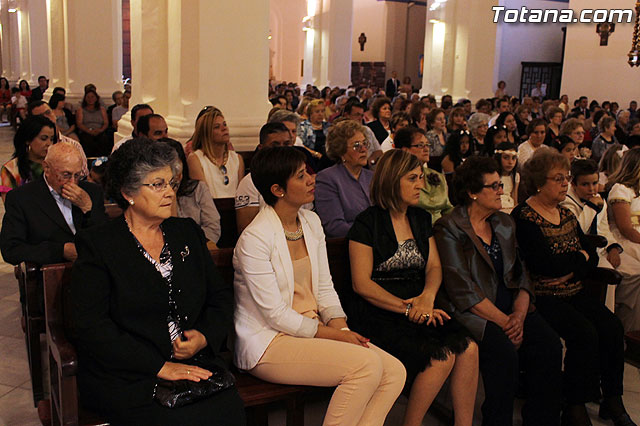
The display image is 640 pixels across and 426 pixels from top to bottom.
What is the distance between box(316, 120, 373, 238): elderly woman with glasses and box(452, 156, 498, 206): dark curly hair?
80 centimetres

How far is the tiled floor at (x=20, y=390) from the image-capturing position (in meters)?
3.47

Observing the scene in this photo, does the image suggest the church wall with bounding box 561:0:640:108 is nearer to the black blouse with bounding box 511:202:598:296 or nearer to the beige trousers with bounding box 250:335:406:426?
the black blouse with bounding box 511:202:598:296

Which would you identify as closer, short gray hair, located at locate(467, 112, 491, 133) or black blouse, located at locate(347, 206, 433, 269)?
black blouse, located at locate(347, 206, 433, 269)

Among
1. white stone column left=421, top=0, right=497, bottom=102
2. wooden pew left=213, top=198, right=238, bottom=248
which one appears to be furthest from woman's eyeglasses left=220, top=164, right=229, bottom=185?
white stone column left=421, top=0, right=497, bottom=102

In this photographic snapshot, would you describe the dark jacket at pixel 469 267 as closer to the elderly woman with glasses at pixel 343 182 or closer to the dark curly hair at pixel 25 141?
the elderly woman with glasses at pixel 343 182

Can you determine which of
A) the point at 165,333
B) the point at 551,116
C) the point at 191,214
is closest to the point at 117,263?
the point at 165,333

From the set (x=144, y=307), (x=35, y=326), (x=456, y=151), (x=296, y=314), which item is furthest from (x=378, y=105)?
(x=144, y=307)

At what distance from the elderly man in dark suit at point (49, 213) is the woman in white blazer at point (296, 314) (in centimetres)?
103

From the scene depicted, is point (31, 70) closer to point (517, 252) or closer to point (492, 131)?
point (492, 131)

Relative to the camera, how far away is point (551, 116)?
946 centimetres

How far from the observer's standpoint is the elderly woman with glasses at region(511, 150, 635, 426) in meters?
3.52

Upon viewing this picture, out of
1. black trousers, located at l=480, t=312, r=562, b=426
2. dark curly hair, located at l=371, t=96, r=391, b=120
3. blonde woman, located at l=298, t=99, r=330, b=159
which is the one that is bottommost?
black trousers, located at l=480, t=312, r=562, b=426

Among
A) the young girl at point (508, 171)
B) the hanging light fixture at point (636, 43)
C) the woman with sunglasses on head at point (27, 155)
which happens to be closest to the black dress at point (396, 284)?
the woman with sunglasses on head at point (27, 155)

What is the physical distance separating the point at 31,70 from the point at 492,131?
57.0 feet
